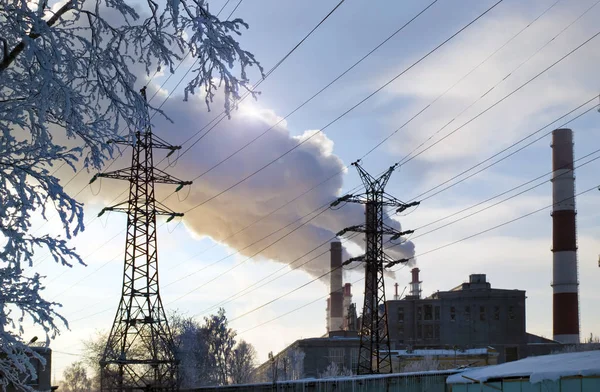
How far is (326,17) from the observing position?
21812mm

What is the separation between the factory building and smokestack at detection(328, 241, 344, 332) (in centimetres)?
690

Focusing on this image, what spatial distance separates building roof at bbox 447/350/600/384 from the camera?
20766mm

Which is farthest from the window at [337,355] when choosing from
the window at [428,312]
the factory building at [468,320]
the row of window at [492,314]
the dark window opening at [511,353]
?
the dark window opening at [511,353]

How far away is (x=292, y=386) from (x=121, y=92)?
2551 centimetres

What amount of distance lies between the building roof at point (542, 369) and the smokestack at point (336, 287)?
5837 cm

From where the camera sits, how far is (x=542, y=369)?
21750mm

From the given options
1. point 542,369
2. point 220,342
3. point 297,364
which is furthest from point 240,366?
point 542,369

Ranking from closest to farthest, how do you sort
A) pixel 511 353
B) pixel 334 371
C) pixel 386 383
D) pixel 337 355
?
pixel 386 383 → pixel 334 371 → pixel 337 355 → pixel 511 353

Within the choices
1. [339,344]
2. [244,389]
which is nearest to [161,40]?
[244,389]

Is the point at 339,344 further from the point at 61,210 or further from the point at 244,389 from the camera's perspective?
the point at 61,210

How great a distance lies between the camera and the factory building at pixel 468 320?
87062mm

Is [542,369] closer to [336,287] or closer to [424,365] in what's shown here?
[424,365]

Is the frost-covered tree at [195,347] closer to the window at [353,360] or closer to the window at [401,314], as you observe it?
the window at [353,360]

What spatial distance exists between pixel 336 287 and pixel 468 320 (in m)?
15.6
